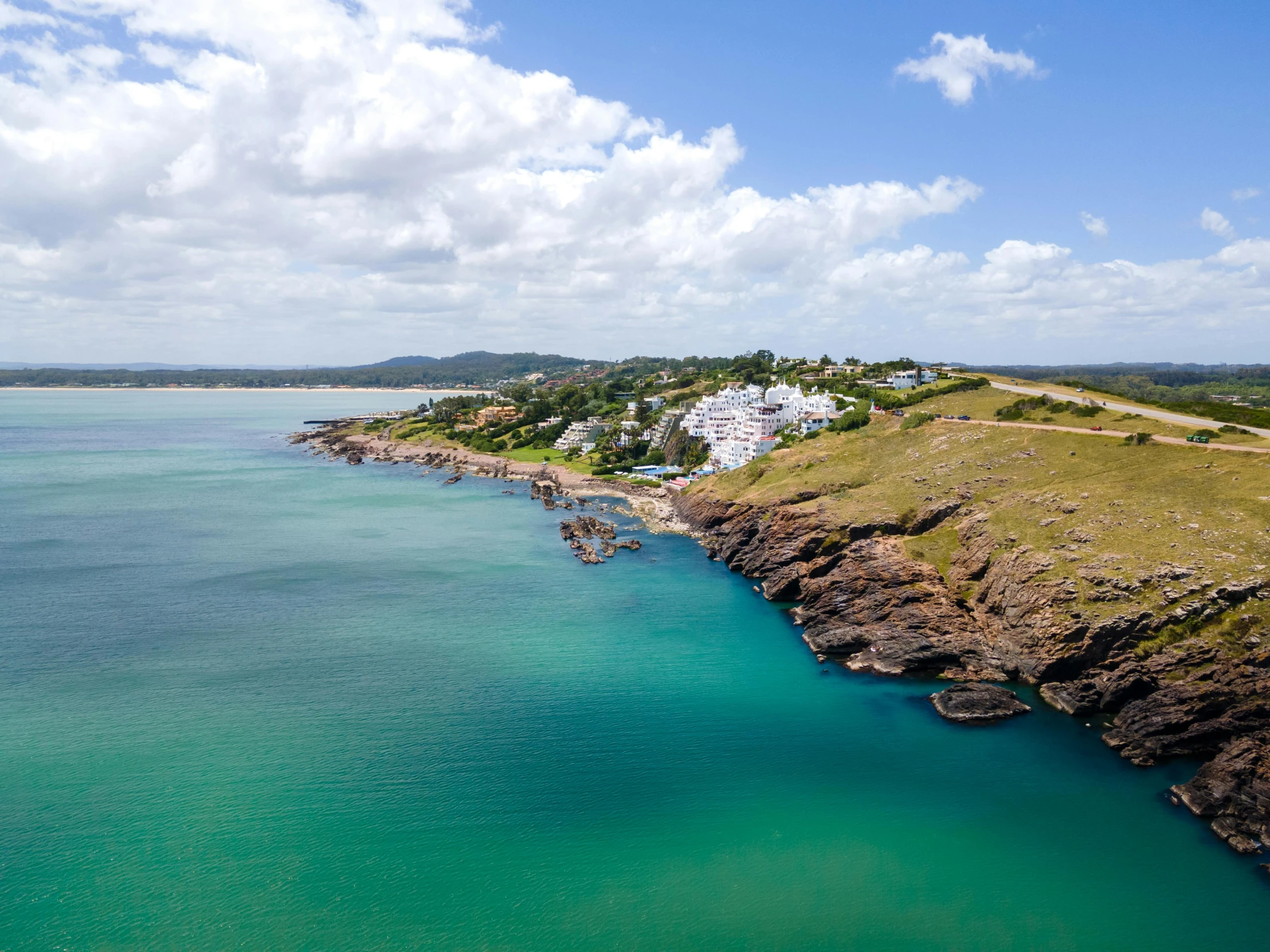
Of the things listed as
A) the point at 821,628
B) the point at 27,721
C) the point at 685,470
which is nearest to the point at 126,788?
the point at 27,721

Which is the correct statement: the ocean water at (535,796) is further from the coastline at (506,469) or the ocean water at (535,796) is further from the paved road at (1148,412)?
the paved road at (1148,412)

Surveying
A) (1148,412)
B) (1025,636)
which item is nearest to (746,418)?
(1148,412)

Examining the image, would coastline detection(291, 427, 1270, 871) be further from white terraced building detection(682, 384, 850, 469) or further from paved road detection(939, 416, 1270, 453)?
white terraced building detection(682, 384, 850, 469)

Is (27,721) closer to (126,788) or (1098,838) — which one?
(126,788)

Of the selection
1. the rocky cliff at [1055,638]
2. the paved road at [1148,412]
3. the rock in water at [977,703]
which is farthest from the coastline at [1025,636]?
the paved road at [1148,412]

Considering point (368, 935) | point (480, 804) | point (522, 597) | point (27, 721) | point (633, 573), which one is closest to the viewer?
point (368, 935)
